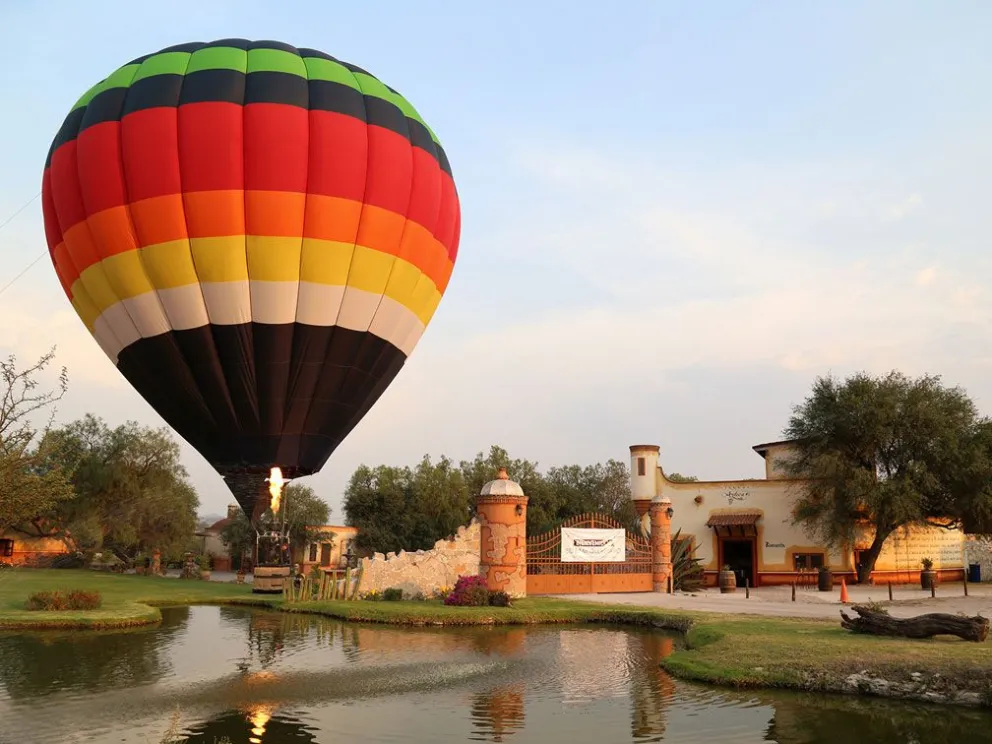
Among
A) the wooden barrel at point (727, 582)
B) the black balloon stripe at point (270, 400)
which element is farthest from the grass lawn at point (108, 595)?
the wooden barrel at point (727, 582)

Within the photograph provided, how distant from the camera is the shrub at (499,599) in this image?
2497 cm

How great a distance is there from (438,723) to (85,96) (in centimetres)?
1794

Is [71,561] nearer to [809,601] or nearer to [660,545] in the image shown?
[660,545]

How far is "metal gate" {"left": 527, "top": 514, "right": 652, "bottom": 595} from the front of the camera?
29.5 meters

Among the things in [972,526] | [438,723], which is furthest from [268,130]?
[972,526]

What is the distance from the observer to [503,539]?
2738cm

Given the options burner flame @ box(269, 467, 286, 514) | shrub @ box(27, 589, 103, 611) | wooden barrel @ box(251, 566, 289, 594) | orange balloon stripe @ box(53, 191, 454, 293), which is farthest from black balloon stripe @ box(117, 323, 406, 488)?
wooden barrel @ box(251, 566, 289, 594)

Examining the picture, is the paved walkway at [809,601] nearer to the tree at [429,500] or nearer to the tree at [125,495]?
the tree at [429,500]

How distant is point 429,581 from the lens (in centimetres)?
2745

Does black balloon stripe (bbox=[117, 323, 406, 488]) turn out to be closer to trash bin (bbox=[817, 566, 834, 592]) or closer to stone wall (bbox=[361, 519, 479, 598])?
stone wall (bbox=[361, 519, 479, 598])

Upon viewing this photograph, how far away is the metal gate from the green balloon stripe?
54.5 feet

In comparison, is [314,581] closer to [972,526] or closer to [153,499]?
[153,499]

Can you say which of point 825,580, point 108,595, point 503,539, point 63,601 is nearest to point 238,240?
point 63,601

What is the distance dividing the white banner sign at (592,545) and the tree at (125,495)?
2629 cm
